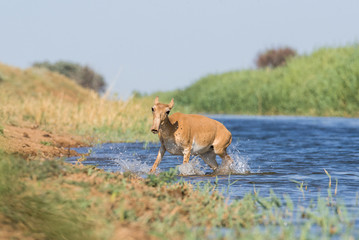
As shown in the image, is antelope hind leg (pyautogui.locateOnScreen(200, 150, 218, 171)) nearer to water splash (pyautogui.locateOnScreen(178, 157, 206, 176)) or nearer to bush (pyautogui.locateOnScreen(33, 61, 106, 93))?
water splash (pyautogui.locateOnScreen(178, 157, 206, 176))

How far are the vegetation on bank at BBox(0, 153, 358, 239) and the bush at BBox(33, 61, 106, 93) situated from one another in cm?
5883

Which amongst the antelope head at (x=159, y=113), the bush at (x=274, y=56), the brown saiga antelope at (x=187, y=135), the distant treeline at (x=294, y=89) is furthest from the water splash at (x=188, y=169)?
the bush at (x=274, y=56)

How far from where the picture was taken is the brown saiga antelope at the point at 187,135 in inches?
476

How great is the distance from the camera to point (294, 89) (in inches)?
1702

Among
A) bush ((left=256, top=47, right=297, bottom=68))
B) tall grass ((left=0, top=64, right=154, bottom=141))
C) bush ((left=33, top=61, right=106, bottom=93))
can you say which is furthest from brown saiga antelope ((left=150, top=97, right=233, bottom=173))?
bush ((left=256, top=47, right=297, bottom=68))

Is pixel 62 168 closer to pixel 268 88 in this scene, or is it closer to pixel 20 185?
pixel 20 185

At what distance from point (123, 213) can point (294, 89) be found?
3720 cm

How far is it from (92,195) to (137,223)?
868 mm

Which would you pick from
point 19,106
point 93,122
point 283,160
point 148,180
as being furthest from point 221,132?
point 19,106

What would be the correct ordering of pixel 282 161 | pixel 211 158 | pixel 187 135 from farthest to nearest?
1. pixel 282 161
2. pixel 211 158
3. pixel 187 135

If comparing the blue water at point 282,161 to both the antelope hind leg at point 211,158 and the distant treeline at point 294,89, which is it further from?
the distant treeline at point 294,89

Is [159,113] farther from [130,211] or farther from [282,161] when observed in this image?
[282,161]

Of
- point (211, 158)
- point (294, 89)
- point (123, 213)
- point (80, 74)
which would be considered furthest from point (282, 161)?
point (80, 74)

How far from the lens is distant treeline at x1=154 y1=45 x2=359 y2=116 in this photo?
1517 inches
